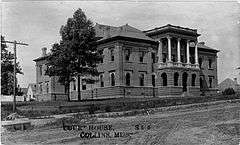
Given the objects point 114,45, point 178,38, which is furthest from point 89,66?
point 178,38

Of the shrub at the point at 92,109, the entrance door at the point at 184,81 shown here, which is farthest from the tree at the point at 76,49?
the entrance door at the point at 184,81

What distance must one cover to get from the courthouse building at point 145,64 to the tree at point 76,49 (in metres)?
8.77

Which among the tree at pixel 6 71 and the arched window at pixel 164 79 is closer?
the tree at pixel 6 71

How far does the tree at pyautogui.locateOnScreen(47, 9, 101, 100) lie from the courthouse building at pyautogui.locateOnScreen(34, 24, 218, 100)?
28.8 feet

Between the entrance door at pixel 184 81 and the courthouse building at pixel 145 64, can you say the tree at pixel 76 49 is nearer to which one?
the courthouse building at pixel 145 64

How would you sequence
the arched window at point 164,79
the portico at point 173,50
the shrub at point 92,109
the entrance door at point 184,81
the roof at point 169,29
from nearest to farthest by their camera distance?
the shrub at point 92,109 → the roof at point 169,29 → the portico at point 173,50 → the arched window at point 164,79 → the entrance door at point 184,81

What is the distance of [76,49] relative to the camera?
142ft

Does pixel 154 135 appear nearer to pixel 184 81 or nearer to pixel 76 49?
pixel 76 49

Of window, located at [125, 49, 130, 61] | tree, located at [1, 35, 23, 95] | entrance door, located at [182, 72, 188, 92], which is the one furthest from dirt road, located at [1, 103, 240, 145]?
entrance door, located at [182, 72, 188, 92]

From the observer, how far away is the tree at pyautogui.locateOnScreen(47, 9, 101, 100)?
4284cm

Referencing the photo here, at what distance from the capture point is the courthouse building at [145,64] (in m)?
53.3

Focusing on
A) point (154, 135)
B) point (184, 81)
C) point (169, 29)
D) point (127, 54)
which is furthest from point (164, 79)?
point (154, 135)

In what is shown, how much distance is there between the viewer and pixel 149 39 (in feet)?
187

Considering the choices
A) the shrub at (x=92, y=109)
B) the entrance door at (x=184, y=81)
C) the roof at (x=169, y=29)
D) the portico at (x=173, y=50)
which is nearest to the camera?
the shrub at (x=92, y=109)
